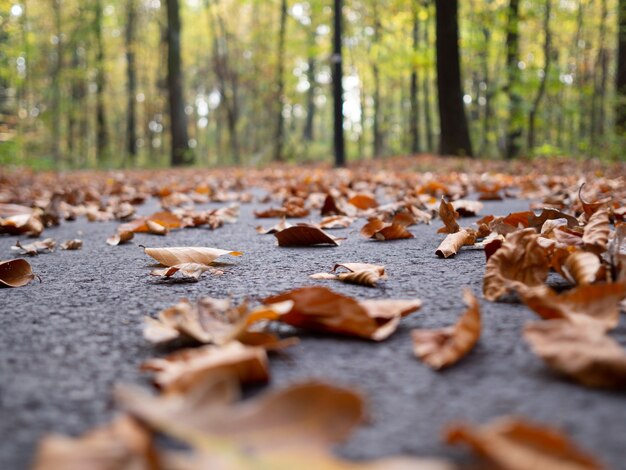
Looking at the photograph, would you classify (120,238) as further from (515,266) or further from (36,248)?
(515,266)

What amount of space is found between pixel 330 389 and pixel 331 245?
1.78 m

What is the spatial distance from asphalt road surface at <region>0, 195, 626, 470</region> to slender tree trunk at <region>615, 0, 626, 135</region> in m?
10.6

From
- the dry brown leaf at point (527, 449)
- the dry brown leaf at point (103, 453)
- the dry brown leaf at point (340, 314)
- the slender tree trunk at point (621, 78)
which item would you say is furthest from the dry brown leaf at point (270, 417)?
the slender tree trunk at point (621, 78)

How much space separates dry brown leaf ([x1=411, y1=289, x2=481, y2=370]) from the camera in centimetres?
101

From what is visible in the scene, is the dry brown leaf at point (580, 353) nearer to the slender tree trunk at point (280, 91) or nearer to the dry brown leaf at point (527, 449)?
the dry brown leaf at point (527, 449)

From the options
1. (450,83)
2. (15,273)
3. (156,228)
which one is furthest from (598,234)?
(450,83)

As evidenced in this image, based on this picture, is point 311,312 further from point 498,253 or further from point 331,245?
point 331,245

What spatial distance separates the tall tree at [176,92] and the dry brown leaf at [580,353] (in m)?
15.6

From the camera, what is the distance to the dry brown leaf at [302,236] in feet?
7.98

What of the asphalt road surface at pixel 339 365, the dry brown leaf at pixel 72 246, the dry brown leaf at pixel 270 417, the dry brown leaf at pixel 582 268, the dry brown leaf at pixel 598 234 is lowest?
the asphalt road surface at pixel 339 365

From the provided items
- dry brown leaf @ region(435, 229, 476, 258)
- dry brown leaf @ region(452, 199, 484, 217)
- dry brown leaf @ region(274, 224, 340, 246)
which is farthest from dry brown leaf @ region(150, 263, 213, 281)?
dry brown leaf @ region(452, 199, 484, 217)

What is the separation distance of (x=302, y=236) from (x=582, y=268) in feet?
4.10

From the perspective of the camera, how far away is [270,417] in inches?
27.0

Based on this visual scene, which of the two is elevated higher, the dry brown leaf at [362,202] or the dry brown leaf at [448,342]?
the dry brown leaf at [362,202]
